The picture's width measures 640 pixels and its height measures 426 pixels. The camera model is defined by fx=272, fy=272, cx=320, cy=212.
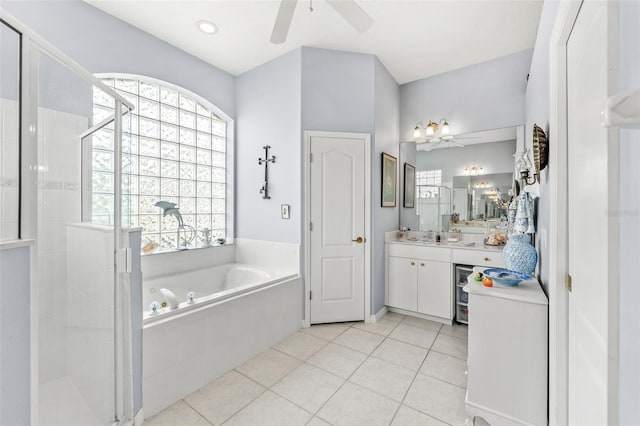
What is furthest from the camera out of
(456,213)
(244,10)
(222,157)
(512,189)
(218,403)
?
(222,157)

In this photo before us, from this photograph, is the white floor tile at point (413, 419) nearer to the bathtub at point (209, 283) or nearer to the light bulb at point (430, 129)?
the bathtub at point (209, 283)

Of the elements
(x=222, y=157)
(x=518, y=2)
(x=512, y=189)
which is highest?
(x=518, y=2)

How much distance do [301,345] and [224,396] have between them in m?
0.83

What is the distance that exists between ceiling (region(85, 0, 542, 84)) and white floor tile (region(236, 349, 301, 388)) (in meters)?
2.96

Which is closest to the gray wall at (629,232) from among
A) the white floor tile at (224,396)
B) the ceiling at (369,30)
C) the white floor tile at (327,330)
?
the white floor tile at (224,396)

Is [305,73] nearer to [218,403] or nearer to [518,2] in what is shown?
[518,2]

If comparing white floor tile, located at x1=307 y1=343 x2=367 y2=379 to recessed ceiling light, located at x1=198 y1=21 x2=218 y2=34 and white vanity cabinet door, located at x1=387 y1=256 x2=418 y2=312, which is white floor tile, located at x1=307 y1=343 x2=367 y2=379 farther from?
recessed ceiling light, located at x1=198 y1=21 x2=218 y2=34

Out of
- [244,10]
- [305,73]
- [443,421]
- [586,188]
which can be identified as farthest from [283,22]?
[443,421]

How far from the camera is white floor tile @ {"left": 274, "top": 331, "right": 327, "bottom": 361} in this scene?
7.75 feet

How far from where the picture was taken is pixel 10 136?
2.95 feet

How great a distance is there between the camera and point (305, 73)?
292cm

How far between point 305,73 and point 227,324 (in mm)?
2555

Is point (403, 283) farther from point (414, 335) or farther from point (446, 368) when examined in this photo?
point (446, 368)

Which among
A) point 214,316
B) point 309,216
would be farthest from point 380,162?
point 214,316
